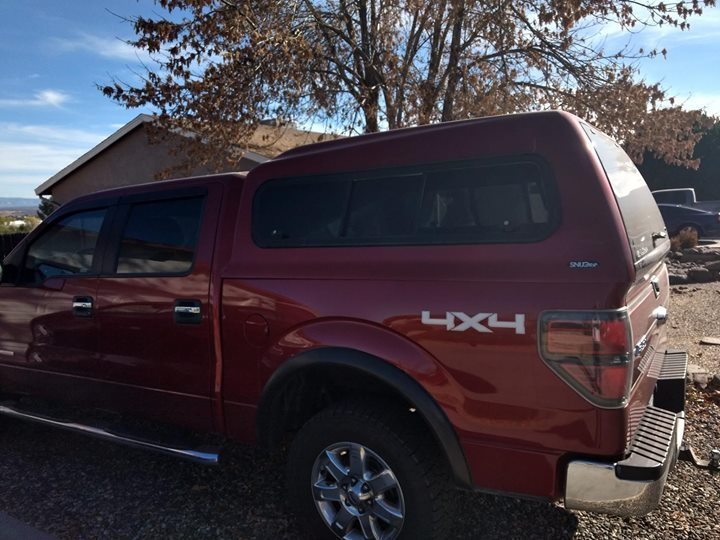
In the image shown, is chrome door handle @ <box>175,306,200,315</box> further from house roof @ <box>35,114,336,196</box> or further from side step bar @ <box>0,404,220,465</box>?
house roof @ <box>35,114,336,196</box>

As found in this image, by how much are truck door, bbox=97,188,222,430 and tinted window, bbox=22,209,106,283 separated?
0.80 ft

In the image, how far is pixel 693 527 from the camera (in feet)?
9.49

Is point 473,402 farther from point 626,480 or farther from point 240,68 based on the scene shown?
point 240,68

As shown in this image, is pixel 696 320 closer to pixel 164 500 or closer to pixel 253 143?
pixel 164 500

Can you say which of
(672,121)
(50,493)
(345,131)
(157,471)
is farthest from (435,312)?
(672,121)

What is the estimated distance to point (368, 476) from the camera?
258 cm

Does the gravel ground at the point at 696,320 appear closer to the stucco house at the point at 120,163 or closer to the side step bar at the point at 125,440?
the side step bar at the point at 125,440

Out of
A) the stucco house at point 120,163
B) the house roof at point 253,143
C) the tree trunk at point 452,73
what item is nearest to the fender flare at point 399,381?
the tree trunk at point 452,73

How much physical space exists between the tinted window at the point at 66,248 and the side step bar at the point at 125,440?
0.93 metres

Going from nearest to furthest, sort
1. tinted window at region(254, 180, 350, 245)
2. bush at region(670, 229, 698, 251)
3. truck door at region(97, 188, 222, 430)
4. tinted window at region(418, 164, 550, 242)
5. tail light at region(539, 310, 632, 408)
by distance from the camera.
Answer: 1. tail light at region(539, 310, 632, 408)
2. tinted window at region(418, 164, 550, 242)
3. tinted window at region(254, 180, 350, 245)
4. truck door at region(97, 188, 222, 430)
5. bush at region(670, 229, 698, 251)

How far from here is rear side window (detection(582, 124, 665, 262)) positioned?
2280 mm

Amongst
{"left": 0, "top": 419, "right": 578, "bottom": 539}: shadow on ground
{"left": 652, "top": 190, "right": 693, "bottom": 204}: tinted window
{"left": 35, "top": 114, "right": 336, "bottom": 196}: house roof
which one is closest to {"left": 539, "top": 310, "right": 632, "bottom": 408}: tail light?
{"left": 0, "top": 419, "right": 578, "bottom": 539}: shadow on ground

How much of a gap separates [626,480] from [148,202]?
3016mm

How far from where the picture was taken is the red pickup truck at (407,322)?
84.4 inches
